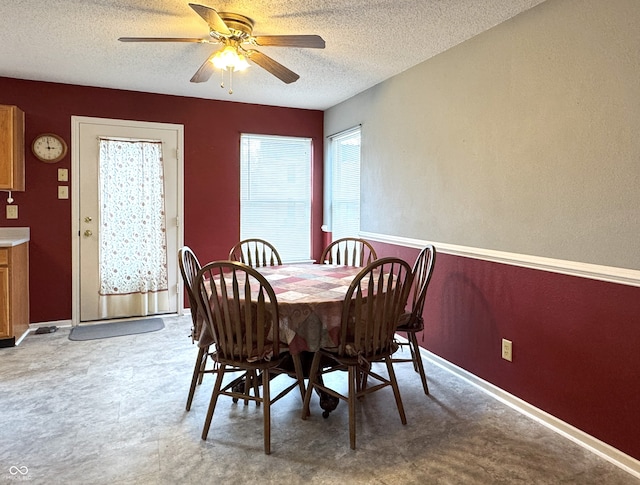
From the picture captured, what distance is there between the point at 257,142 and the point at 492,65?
2.75m

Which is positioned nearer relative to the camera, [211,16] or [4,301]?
[211,16]

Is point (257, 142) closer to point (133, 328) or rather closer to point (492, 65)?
point (133, 328)

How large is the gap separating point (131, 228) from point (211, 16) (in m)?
2.77

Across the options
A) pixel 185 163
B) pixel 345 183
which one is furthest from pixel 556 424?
pixel 185 163

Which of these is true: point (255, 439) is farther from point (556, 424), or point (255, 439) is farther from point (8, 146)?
point (8, 146)

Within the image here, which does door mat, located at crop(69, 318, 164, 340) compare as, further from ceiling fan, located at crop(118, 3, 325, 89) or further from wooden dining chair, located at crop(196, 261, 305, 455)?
ceiling fan, located at crop(118, 3, 325, 89)

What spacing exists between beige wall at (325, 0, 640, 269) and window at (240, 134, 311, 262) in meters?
1.62

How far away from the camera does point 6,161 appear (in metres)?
3.58

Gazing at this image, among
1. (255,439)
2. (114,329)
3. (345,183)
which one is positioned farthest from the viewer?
Answer: (345,183)

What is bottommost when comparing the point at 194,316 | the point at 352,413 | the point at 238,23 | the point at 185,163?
the point at 352,413

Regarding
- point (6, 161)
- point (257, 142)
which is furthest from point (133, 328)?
point (257, 142)

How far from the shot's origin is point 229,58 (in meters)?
2.50

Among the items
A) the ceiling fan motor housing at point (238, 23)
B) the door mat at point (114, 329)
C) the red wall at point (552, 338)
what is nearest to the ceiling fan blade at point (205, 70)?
the ceiling fan motor housing at point (238, 23)

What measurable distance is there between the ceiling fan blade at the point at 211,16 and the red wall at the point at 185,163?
90.9 inches
